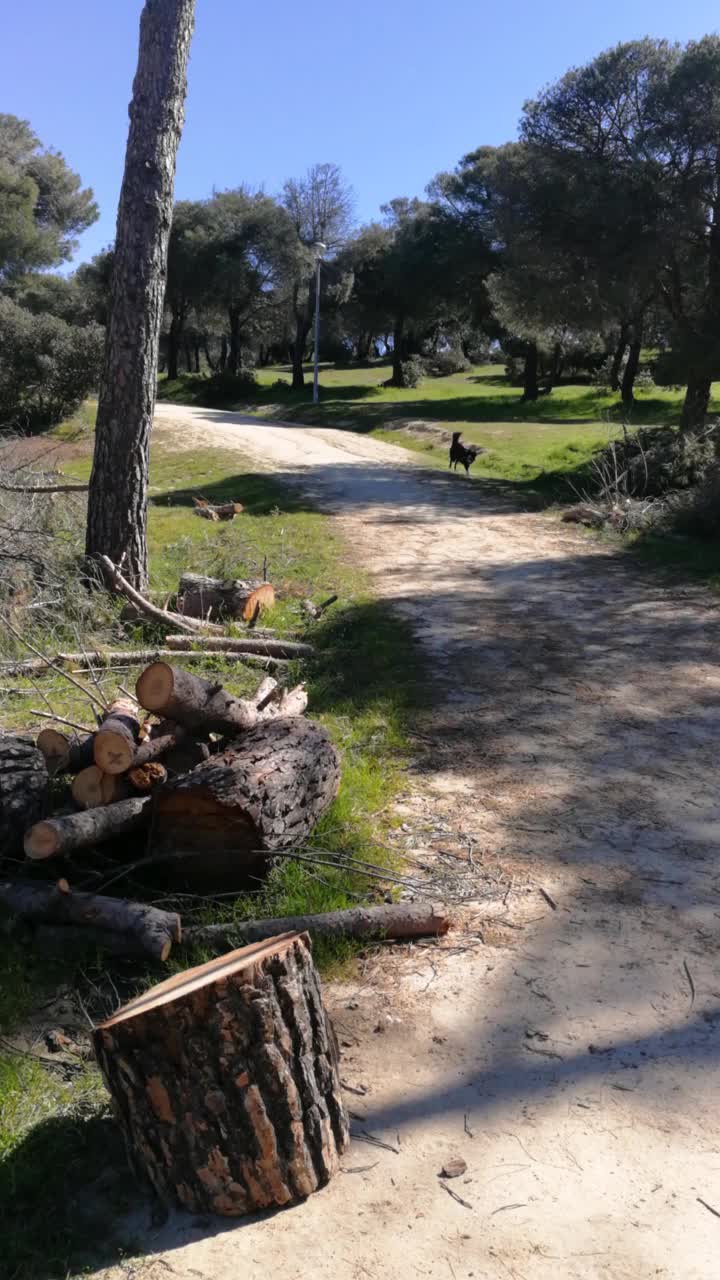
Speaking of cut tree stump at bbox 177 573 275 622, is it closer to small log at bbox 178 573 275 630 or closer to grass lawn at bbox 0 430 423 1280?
small log at bbox 178 573 275 630

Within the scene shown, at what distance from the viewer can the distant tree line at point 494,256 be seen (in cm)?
1805

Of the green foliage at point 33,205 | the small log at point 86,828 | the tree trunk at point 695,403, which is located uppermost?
the green foliage at point 33,205

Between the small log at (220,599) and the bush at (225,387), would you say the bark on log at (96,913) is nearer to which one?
the small log at (220,599)

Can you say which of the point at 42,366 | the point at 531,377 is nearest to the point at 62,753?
the point at 42,366

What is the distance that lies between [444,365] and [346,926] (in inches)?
2020

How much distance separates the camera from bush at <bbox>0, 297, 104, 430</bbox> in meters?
31.3

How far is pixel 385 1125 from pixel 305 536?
35.4 ft

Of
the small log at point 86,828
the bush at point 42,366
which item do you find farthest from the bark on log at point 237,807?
the bush at point 42,366

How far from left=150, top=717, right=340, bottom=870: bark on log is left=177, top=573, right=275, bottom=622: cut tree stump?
4170 millimetres

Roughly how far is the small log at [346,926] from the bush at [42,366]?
98.2ft

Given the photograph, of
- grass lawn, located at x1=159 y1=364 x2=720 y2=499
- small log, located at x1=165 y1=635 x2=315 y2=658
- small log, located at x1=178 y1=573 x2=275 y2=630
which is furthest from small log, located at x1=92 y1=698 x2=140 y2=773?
grass lawn, located at x1=159 y1=364 x2=720 y2=499

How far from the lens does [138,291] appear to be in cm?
874

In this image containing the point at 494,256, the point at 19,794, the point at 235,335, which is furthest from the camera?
the point at 235,335

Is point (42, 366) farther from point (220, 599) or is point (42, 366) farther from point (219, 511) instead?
point (220, 599)
